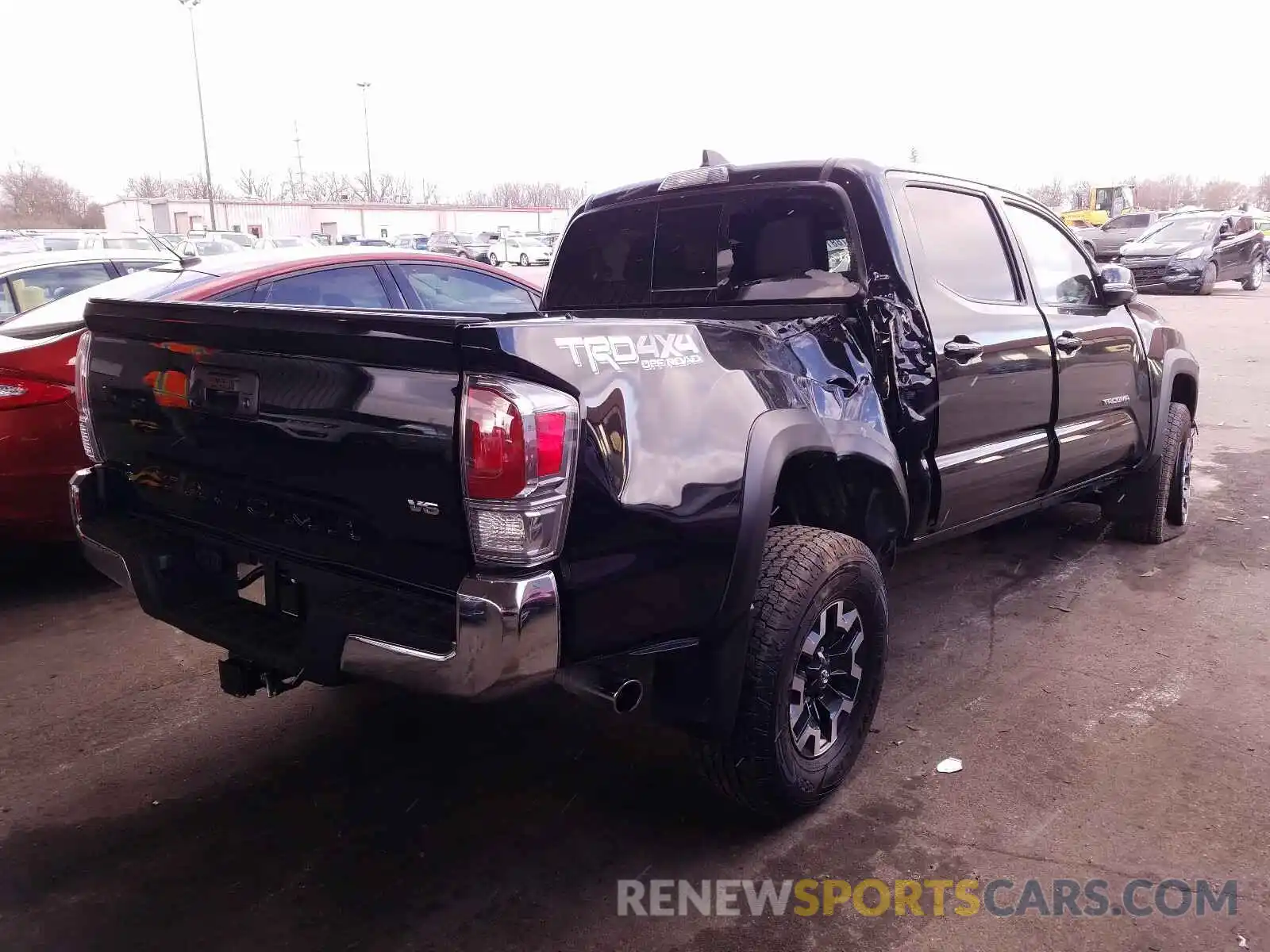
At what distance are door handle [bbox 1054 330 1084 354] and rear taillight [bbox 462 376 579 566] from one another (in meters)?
2.87

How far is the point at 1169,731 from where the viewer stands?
348 cm

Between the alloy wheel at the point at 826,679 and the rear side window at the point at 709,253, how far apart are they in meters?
1.18

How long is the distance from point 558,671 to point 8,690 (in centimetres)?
285

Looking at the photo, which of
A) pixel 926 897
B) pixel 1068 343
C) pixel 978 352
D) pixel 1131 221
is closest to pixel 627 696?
pixel 926 897

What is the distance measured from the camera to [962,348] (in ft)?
11.8

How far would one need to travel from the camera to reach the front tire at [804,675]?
8.94ft

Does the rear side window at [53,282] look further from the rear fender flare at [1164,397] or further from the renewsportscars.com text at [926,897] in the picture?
the rear fender flare at [1164,397]

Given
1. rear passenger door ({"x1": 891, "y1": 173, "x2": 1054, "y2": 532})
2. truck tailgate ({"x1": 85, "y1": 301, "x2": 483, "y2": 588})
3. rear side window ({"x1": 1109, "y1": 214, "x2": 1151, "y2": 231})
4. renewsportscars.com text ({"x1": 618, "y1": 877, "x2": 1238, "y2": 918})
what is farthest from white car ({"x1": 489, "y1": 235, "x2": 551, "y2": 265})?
renewsportscars.com text ({"x1": 618, "y1": 877, "x2": 1238, "y2": 918})

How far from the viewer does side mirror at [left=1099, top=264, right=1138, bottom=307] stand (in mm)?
4621

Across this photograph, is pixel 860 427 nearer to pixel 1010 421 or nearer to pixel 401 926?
pixel 1010 421

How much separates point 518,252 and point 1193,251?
27939mm

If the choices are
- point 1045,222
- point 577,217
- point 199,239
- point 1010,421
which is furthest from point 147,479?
point 199,239

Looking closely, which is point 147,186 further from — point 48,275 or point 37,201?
point 48,275

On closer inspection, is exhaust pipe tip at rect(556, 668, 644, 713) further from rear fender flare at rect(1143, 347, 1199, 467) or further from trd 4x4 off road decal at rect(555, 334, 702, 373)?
rear fender flare at rect(1143, 347, 1199, 467)
